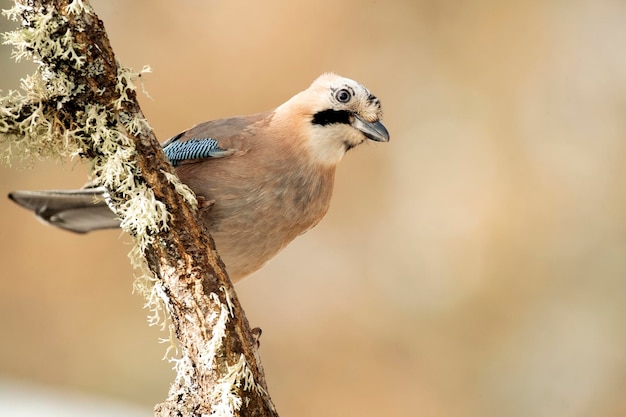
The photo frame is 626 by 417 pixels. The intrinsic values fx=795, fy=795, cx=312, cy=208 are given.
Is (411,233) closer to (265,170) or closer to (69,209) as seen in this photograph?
(265,170)

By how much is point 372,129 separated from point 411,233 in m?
3.64

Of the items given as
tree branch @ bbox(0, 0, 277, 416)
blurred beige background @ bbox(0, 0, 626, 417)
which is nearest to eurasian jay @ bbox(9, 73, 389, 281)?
tree branch @ bbox(0, 0, 277, 416)

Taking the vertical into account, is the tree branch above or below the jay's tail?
below

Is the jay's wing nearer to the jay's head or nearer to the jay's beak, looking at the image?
the jay's head

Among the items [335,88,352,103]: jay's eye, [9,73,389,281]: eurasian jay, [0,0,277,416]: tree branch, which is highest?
[335,88,352,103]: jay's eye

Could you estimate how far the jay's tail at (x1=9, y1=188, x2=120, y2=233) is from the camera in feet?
14.3

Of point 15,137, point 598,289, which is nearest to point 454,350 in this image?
point 598,289

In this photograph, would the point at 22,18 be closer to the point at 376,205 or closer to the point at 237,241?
the point at 237,241

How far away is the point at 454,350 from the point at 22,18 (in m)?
5.78

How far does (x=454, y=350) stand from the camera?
25.0 feet

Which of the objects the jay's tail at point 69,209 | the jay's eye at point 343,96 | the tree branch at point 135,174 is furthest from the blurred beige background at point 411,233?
the tree branch at point 135,174

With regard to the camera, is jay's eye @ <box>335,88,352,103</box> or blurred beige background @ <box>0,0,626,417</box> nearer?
jay's eye @ <box>335,88,352,103</box>

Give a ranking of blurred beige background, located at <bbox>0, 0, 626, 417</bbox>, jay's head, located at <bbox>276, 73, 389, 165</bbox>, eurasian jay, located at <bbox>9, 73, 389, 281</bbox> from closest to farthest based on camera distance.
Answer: eurasian jay, located at <bbox>9, 73, 389, 281</bbox>, jay's head, located at <bbox>276, 73, 389, 165</bbox>, blurred beige background, located at <bbox>0, 0, 626, 417</bbox>

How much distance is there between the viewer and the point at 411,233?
307 inches
